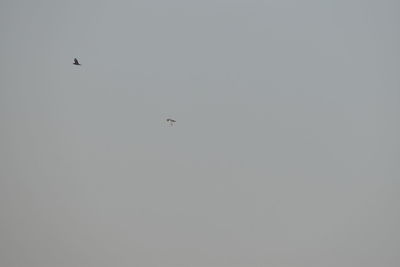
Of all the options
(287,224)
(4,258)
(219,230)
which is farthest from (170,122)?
(4,258)

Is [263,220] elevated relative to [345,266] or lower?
elevated

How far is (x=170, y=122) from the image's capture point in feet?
64.7

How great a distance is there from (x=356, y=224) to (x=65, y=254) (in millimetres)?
14576

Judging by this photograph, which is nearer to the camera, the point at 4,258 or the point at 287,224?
the point at 4,258

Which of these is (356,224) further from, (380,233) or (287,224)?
(287,224)

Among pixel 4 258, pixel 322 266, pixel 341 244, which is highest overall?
pixel 341 244

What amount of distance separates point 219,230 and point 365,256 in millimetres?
7443

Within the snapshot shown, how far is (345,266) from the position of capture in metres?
20.5

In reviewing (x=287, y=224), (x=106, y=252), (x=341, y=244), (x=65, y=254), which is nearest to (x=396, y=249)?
(x=341, y=244)

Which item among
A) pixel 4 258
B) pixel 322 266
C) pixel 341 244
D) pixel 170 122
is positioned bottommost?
pixel 4 258

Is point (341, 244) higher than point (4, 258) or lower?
higher

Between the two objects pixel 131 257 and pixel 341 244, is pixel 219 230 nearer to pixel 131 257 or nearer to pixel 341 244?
pixel 131 257

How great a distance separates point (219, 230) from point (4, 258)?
10.5 metres

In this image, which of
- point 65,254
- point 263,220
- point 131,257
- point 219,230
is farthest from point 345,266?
point 65,254
